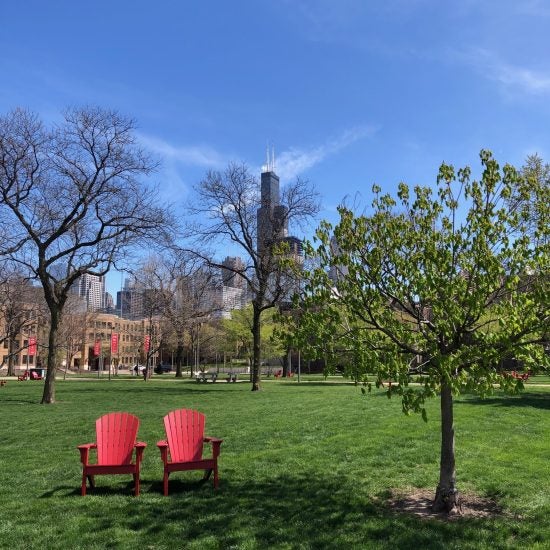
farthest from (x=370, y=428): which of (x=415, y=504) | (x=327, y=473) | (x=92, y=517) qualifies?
(x=92, y=517)

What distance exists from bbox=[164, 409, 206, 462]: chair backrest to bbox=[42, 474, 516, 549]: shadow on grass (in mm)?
395

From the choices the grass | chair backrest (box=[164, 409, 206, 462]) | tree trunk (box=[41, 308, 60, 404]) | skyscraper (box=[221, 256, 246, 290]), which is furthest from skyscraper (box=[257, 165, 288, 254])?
chair backrest (box=[164, 409, 206, 462])

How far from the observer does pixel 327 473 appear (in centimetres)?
791

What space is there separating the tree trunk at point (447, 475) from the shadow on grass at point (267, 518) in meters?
0.40

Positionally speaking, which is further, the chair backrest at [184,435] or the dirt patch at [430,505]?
the chair backrest at [184,435]

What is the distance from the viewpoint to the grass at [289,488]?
5.30 meters

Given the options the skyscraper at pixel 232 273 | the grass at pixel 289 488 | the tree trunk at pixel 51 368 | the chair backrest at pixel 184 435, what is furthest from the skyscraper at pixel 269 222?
the chair backrest at pixel 184 435

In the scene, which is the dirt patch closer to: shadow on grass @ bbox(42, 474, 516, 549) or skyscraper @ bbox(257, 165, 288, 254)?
shadow on grass @ bbox(42, 474, 516, 549)

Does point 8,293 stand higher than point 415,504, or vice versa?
point 8,293

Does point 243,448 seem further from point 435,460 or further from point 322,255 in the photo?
point 322,255

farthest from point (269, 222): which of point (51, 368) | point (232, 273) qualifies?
point (51, 368)

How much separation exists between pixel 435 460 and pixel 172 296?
43983 mm

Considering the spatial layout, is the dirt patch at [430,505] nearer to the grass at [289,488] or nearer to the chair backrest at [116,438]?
the grass at [289,488]

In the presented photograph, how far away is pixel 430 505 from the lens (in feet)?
21.1
